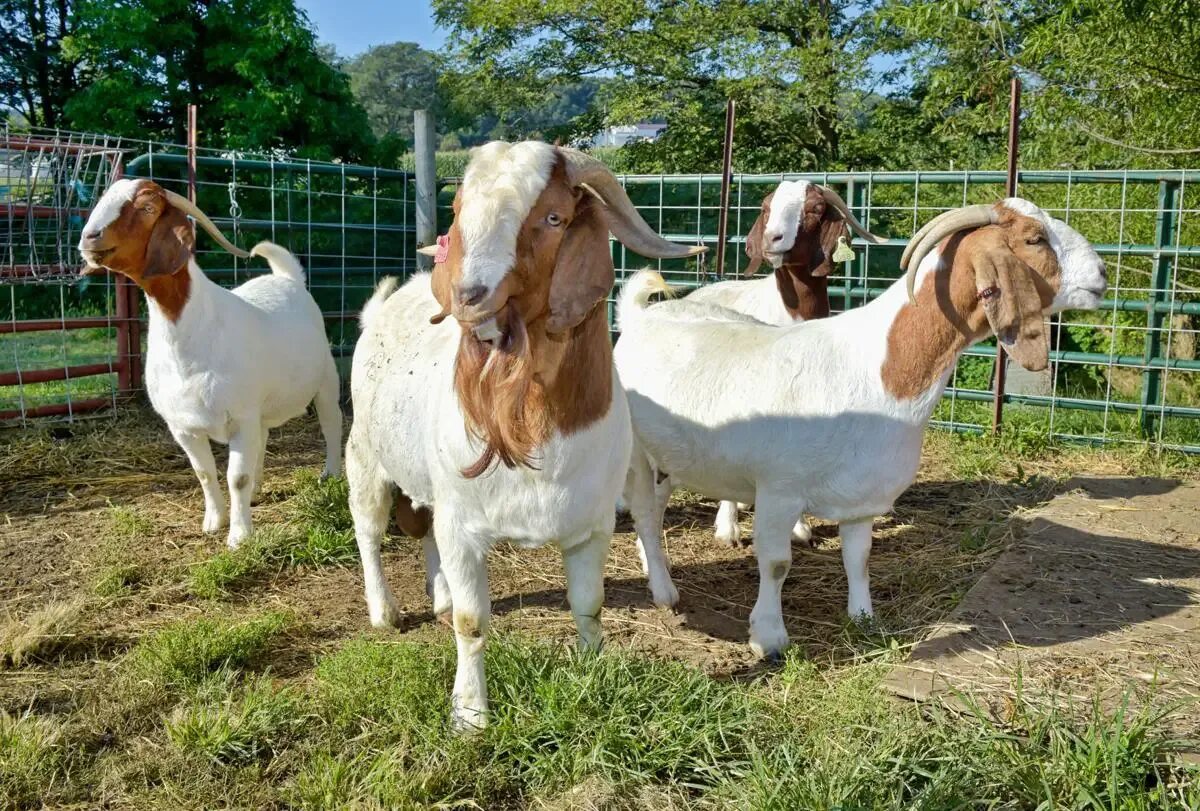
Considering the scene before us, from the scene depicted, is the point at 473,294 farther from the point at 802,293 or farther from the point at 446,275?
the point at 802,293

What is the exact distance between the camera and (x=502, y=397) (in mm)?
3090

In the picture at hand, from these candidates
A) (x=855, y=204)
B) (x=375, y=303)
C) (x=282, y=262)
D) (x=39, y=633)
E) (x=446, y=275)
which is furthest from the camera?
(x=855, y=204)

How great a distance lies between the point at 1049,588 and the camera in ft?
15.7

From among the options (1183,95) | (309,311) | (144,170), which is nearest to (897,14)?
(1183,95)

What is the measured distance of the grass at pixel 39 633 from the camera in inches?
163

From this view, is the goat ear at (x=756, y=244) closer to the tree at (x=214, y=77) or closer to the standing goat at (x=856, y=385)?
the standing goat at (x=856, y=385)

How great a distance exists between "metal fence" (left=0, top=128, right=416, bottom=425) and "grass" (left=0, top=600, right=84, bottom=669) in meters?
3.66

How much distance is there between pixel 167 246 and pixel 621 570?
3.11 meters

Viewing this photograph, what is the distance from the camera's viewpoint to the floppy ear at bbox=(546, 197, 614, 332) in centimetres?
295

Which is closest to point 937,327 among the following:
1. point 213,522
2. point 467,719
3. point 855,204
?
point 467,719

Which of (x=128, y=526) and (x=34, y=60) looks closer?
(x=128, y=526)

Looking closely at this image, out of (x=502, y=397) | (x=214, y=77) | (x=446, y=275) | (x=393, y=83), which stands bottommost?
(x=502, y=397)

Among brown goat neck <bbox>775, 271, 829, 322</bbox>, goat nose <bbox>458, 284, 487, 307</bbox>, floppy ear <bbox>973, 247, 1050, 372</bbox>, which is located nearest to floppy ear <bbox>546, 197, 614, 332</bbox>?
goat nose <bbox>458, 284, 487, 307</bbox>

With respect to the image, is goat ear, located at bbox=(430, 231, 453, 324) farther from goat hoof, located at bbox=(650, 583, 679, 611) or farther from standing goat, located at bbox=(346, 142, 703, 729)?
goat hoof, located at bbox=(650, 583, 679, 611)
